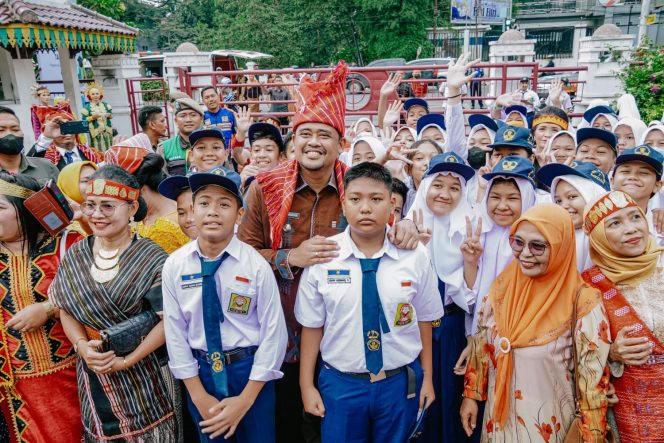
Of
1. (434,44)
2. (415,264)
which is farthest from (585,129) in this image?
(434,44)

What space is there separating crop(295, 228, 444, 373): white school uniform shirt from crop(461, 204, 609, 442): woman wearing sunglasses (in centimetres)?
41

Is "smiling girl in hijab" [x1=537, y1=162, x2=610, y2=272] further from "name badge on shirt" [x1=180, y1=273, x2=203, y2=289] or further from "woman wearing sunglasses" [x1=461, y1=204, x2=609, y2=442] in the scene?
"name badge on shirt" [x1=180, y1=273, x2=203, y2=289]

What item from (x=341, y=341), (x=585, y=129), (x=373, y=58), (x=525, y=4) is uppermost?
(x=525, y=4)

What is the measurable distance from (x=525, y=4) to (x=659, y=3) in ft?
49.7

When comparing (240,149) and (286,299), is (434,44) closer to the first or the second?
(240,149)

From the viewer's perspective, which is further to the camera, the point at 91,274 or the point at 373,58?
the point at 373,58

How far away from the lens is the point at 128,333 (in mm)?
2316

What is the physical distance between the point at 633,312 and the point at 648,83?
23.6 ft

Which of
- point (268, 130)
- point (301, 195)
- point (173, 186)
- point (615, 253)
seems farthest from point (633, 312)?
point (268, 130)

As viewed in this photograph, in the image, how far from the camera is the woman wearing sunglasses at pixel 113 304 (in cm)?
237

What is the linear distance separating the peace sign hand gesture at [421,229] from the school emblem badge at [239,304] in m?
1.01

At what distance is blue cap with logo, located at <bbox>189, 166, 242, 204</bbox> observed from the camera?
227 centimetres

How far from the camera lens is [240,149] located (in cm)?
566

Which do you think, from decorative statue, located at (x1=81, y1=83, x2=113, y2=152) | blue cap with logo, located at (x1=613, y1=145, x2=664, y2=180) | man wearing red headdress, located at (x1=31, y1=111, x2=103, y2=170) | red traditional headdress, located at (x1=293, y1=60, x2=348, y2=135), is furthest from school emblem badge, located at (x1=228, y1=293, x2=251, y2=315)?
decorative statue, located at (x1=81, y1=83, x2=113, y2=152)
